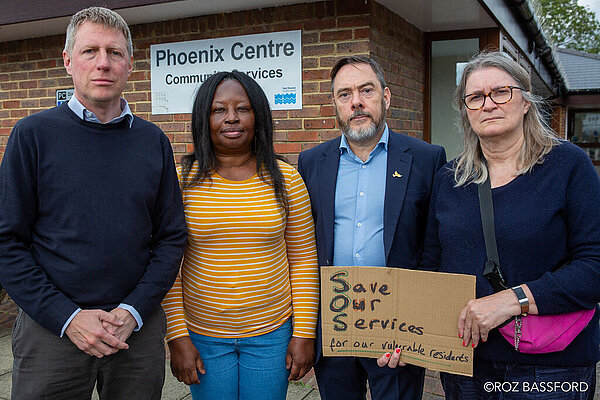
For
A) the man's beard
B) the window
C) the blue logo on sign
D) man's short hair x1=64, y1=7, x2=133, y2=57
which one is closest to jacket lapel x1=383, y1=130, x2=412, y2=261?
the man's beard

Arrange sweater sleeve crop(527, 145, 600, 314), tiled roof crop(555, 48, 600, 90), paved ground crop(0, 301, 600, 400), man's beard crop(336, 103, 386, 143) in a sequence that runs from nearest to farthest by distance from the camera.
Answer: sweater sleeve crop(527, 145, 600, 314) → man's beard crop(336, 103, 386, 143) → paved ground crop(0, 301, 600, 400) → tiled roof crop(555, 48, 600, 90)

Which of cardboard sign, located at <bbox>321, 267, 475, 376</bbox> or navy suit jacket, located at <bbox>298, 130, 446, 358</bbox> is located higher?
navy suit jacket, located at <bbox>298, 130, 446, 358</bbox>

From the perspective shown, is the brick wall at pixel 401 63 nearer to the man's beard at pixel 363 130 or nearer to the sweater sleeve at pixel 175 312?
the man's beard at pixel 363 130

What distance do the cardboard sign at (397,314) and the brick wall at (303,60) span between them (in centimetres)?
245

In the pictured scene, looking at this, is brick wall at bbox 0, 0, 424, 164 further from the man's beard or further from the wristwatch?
the wristwatch

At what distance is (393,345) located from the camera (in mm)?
2143

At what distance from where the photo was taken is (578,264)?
1.89 m

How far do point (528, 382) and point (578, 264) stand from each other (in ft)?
1.65

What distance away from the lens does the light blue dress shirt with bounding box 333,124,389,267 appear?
241 cm

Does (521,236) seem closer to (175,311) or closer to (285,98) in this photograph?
(175,311)

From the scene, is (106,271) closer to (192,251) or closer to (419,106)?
(192,251)

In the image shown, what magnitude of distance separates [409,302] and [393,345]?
211 millimetres

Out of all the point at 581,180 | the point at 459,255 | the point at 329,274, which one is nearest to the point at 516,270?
the point at 459,255

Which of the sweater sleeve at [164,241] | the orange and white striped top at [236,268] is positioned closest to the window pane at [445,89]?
the orange and white striped top at [236,268]
